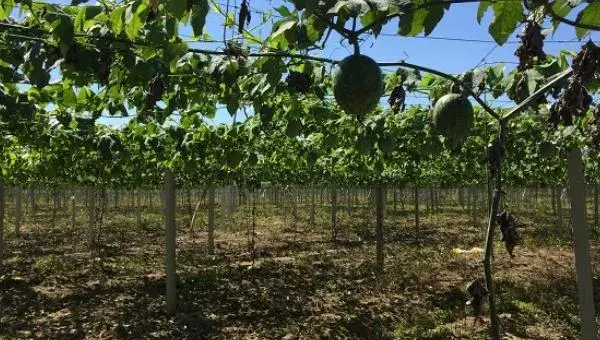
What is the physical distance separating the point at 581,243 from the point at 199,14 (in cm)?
393

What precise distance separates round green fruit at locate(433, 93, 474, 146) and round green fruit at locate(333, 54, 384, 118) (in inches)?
15.1

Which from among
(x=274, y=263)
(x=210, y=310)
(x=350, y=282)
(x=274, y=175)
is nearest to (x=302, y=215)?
(x=274, y=175)

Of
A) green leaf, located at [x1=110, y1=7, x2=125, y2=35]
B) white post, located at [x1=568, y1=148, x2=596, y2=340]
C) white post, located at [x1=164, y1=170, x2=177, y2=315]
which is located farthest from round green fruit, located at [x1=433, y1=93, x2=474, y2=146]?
white post, located at [x1=164, y1=170, x2=177, y2=315]

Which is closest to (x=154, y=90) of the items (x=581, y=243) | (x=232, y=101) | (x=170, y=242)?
(x=232, y=101)

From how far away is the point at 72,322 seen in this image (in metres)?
7.44

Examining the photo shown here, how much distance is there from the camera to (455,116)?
201 cm

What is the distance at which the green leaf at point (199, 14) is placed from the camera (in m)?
1.88

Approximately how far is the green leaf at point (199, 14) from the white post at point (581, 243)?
144 inches

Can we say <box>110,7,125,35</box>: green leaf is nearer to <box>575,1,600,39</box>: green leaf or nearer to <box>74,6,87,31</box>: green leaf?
<box>74,6,87,31</box>: green leaf

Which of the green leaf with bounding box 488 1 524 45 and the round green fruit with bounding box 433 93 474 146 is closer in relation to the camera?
the green leaf with bounding box 488 1 524 45

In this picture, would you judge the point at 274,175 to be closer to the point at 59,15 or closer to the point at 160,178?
the point at 160,178

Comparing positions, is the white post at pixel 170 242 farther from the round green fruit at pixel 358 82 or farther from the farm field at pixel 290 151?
the round green fruit at pixel 358 82

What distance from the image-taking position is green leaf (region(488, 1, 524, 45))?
1502mm

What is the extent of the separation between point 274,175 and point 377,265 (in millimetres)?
5857
